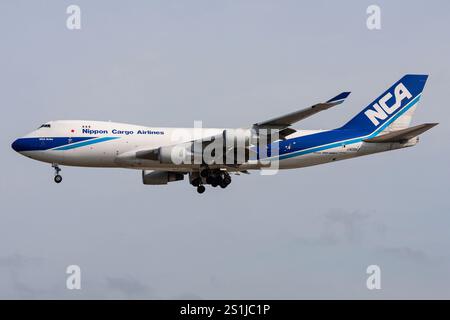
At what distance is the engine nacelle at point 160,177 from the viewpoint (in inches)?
2763

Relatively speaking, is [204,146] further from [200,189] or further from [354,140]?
[354,140]

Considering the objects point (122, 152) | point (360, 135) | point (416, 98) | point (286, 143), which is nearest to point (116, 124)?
point (122, 152)

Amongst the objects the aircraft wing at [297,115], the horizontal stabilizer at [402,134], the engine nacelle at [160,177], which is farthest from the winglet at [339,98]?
the engine nacelle at [160,177]

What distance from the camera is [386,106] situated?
231ft

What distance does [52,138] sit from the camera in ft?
208

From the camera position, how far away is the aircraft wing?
2191 inches

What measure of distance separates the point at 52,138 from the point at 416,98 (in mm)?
25815

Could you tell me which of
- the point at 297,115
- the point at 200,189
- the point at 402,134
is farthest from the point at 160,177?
the point at 402,134

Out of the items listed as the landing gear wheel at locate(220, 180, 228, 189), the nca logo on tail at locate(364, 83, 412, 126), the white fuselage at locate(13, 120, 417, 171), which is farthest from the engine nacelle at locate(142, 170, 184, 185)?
the nca logo on tail at locate(364, 83, 412, 126)

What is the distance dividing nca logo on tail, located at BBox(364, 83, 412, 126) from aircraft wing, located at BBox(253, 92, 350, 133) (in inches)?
444

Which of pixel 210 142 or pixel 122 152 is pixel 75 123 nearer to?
pixel 122 152

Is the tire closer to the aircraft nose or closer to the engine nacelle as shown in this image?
the engine nacelle

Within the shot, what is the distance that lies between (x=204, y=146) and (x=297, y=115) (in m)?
7.23

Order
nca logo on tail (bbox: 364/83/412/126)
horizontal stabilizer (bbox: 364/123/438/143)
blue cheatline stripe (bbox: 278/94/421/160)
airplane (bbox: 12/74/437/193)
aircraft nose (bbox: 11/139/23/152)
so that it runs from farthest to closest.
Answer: nca logo on tail (bbox: 364/83/412/126)
blue cheatline stripe (bbox: 278/94/421/160)
horizontal stabilizer (bbox: 364/123/438/143)
aircraft nose (bbox: 11/139/23/152)
airplane (bbox: 12/74/437/193)
